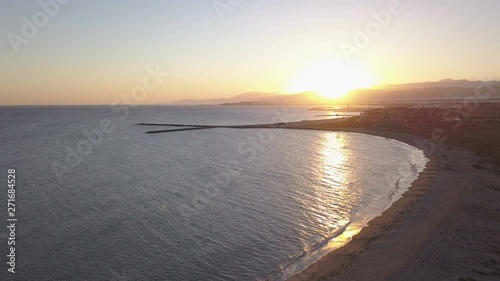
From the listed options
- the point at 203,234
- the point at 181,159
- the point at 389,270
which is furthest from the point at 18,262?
the point at 181,159

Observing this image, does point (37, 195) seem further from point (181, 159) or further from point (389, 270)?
point (389, 270)

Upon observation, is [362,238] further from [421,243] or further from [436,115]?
[436,115]

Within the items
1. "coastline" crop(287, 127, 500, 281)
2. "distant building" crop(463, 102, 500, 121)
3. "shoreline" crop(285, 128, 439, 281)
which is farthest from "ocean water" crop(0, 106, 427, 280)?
"distant building" crop(463, 102, 500, 121)

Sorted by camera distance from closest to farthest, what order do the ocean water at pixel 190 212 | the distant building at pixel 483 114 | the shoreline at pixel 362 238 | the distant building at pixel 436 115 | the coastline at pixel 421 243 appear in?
the coastline at pixel 421 243, the shoreline at pixel 362 238, the ocean water at pixel 190 212, the distant building at pixel 483 114, the distant building at pixel 436 115

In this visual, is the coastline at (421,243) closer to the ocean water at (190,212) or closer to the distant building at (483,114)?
the ocean water at (190,212)

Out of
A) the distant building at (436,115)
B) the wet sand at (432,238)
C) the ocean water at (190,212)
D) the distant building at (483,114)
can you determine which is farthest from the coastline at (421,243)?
the distant building at (436,115)

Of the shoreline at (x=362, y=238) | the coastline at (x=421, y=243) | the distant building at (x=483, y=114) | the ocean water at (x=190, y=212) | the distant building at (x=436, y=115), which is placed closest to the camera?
the coastline at (x=421, y=243)

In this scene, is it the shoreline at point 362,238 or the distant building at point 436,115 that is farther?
the distant building at point 436,115

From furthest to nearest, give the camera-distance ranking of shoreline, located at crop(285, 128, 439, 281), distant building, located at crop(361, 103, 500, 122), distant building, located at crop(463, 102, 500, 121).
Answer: distant building, located at crop(361, 103, 500, 122) < distant building, located at crop(463, 102, 500, 121) < shoreline, located at crop(285, 128, 439, 281)

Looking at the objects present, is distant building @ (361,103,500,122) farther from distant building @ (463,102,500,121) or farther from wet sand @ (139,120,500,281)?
wet sand @ (139,120,500,281)

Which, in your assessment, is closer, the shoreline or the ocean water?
the shoreline
